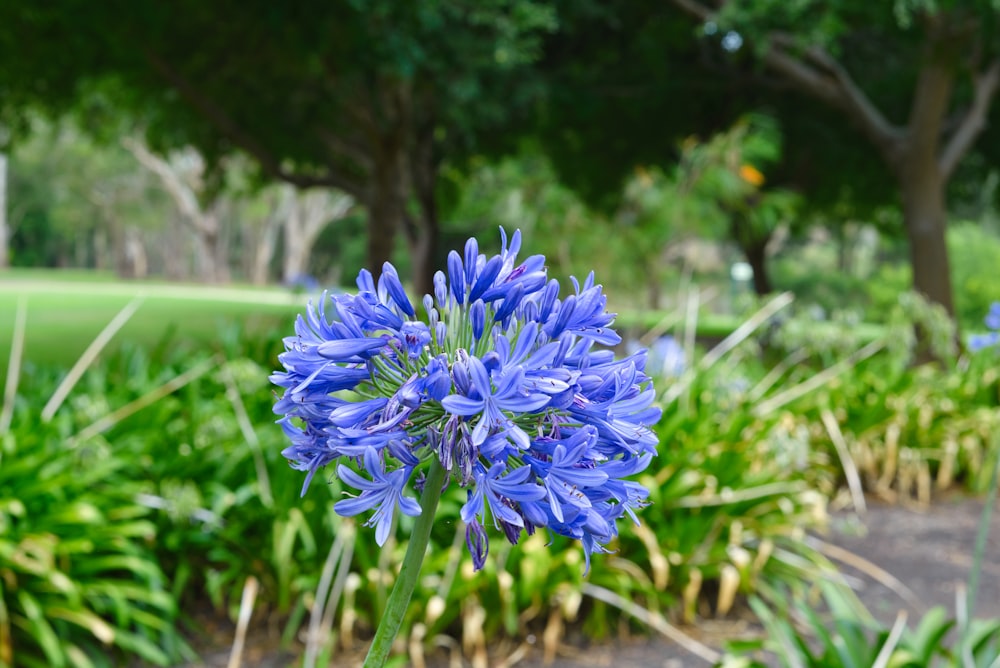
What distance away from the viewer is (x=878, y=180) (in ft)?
50.4

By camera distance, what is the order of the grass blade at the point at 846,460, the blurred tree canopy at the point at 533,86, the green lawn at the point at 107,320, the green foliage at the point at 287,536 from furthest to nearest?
the green lawn at the point at 107,320
the blurred tree canopy at the point at 533,86
the grass blade at the point at 846,460
the green foliage at the point at 287,536

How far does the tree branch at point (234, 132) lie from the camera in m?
11.1

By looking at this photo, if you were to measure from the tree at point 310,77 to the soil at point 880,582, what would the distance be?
495cm

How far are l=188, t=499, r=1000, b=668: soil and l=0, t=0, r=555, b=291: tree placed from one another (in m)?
4.95

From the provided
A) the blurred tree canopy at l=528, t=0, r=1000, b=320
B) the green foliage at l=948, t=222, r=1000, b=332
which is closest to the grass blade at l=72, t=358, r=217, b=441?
the blurred tree canopy at l=528, t=0, r=1000, b=320

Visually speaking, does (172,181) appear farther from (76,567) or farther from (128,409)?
(76,567)

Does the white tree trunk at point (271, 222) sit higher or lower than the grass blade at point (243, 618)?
higher

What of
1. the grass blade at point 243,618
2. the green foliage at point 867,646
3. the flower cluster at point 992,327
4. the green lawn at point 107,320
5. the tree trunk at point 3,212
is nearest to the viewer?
the flower cluster at point 992,327

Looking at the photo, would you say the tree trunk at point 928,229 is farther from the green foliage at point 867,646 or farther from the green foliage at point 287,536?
the green foliage at point 867,646

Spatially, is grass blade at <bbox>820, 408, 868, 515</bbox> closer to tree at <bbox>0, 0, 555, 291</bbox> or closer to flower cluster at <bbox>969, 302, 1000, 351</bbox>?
flower cluster at <bbox>969, 302, 1000, 351</bbox>

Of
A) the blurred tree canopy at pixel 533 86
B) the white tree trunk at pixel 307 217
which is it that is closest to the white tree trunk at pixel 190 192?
the white tree trunk at pixel 307 217

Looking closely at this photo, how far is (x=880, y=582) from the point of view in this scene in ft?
15.6

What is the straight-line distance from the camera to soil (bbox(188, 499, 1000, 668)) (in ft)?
12.0

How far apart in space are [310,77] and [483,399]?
40.5 feet
